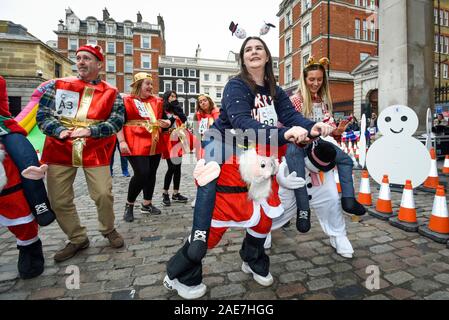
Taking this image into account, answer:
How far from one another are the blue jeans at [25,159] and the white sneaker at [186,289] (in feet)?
4.23

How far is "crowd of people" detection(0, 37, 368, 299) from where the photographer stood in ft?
6.15

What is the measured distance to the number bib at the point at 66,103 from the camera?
2.71 m

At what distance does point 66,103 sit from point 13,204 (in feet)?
3.56

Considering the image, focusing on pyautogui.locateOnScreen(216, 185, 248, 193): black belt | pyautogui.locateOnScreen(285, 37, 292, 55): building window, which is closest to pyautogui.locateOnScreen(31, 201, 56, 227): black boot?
pyautogui.locateOnScreen(216, 185, 248, 193): black belt

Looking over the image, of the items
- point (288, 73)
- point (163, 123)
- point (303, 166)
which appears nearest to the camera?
point (303, 166)

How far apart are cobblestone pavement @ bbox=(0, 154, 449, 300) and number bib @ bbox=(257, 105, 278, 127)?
4.33 feet

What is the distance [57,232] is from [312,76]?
3.71m

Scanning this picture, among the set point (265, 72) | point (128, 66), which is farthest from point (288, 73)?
point (265, 72)

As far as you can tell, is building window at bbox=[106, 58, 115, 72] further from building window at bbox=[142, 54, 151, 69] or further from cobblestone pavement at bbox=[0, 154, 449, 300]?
cobblestone pavement at bbox=[0, 154, 449, 300]

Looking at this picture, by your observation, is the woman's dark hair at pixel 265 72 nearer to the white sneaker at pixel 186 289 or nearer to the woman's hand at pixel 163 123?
the white sneaker at pixel 186 289

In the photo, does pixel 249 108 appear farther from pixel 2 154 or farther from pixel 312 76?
pixel 2 154

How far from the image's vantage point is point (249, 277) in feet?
7.64

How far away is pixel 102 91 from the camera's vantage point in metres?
2.92

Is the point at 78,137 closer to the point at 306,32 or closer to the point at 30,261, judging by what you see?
the point at 30,261
